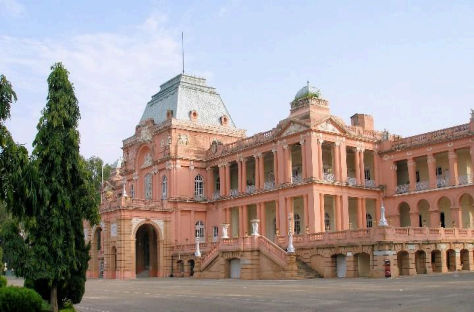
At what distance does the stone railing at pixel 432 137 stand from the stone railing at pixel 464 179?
2.95 metres

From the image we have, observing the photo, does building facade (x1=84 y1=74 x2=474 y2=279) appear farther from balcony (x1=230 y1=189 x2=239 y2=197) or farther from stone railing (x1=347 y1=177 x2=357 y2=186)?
stone railing (x1=347 y1=177 x2=357 y2=186)

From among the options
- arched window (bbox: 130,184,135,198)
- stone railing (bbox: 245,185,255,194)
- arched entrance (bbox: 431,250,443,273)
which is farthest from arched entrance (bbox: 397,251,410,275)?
arched window (bbox: 130,184,135,198)

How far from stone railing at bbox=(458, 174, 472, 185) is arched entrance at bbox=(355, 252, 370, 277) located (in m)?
13.5

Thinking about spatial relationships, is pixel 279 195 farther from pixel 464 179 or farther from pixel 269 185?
pixel 464 179

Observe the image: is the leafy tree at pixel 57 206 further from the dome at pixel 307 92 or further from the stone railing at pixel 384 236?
the dome at pixel 307 92

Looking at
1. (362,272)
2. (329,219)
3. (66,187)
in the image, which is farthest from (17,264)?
(329,219)

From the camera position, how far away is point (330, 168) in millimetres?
50562

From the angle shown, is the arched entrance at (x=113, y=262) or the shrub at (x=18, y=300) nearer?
the shrub at (x=18, y=300)

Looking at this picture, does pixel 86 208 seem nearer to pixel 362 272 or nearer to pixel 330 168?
pixel 362 272

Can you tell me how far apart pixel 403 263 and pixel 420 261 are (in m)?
1.76

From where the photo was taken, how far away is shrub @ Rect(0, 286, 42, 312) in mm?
14477

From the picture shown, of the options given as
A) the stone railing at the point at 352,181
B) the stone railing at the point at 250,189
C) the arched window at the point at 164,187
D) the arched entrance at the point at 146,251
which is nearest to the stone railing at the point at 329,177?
the stone railing at the point at 352,181

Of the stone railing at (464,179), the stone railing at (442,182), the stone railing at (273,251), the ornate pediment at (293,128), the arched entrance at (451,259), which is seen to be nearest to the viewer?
the stone railing at (273,251)

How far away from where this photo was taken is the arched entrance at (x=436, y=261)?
117ft
